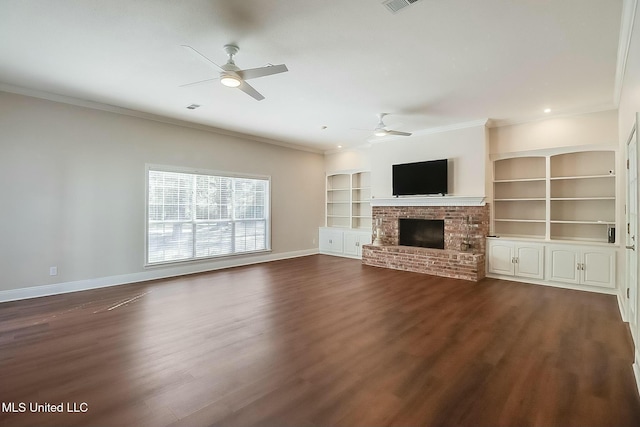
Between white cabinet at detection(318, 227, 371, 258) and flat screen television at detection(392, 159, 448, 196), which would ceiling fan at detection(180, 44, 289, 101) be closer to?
flat screen television at detection(392, 159, 448, 196)

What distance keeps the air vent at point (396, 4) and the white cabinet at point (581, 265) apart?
15.6 ft

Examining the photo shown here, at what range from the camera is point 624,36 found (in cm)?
291

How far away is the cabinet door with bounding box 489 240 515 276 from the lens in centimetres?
566

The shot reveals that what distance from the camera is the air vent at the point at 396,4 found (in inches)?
99.3

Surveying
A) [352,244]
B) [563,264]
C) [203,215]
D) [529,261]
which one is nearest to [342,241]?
[352,244]

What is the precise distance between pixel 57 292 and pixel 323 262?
5.05m

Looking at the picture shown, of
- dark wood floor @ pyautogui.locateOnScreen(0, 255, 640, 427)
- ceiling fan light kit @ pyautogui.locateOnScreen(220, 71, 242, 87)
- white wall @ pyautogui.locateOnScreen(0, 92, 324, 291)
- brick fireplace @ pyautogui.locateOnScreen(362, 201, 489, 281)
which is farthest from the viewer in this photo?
brick fireplace @ pyautogui.locateOnScreen(362, 201, 489, 281)

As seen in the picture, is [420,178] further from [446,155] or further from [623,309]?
[623,309]

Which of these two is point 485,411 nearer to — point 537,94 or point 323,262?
point 537,94

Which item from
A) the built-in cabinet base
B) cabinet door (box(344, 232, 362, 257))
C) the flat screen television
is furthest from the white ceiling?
cabinet door (box(344, 232, 362, 257))

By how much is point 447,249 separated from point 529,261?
1.41 meters

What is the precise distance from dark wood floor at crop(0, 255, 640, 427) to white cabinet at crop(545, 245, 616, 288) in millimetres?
383

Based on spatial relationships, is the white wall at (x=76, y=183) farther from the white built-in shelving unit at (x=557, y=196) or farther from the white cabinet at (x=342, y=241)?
the white built-in shelving unit at (x=557, y=196)

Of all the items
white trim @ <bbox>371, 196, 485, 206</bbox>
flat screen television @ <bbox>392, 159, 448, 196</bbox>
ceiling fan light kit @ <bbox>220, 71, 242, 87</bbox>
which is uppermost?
ceiling fan light kit @ <bbox>220, 71, 242, 87</bbox>
